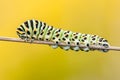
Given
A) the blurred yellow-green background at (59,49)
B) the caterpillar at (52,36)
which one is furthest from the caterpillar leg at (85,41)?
the blurred yellow-green background at (59,49)

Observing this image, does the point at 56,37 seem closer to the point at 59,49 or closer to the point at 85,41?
the point at 85,41

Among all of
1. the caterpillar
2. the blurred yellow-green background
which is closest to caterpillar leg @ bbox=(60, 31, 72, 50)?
the caterpillar

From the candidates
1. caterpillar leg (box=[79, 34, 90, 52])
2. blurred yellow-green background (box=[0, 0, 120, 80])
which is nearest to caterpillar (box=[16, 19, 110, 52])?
caterpillar leg (box=[79, 34, 90, 52])

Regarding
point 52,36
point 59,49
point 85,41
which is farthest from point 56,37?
point 59,49

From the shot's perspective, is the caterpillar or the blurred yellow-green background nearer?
the caterpillar

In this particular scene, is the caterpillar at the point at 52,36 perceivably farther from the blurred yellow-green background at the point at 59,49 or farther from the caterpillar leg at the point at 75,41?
the blurred yellow-green background at the point at 59,49

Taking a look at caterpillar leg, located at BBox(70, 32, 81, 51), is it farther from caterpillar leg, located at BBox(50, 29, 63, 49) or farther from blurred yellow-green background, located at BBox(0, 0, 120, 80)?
blurred yellow-green background, located at BBox(0, 0, 120, 80)

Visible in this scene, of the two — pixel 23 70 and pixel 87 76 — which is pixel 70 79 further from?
pixel 23 70
